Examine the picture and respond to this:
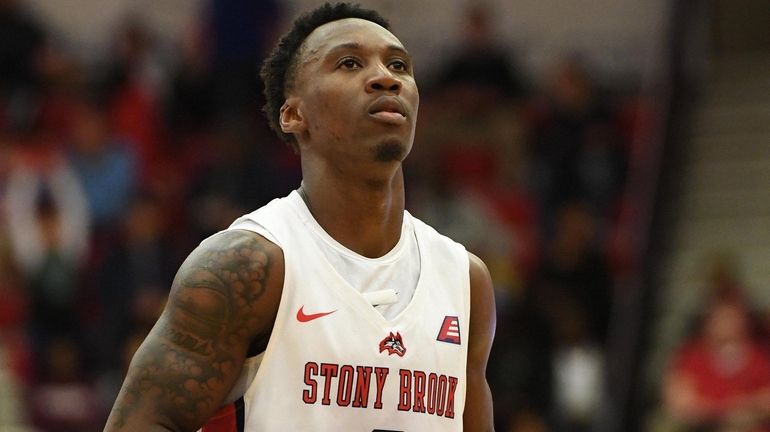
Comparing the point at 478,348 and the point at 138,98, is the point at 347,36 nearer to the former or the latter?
the point at 478,348

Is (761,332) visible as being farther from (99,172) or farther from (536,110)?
(99,172)

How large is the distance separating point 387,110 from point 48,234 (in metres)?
7.08

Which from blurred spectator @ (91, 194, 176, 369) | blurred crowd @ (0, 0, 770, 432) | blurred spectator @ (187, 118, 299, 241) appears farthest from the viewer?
blurred spectator @ (187, 118, 299, 241)

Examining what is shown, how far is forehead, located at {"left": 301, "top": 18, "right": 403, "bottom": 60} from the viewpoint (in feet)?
12.9

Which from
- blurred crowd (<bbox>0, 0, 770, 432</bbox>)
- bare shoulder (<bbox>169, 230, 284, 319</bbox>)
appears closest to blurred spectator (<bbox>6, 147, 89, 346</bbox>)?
blurred crowd (<bbox>0, 0, 770, 432</bbox>)

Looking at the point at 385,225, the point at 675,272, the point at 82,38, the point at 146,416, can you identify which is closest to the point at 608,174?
the point at 675,272

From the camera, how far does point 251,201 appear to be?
1042 cm

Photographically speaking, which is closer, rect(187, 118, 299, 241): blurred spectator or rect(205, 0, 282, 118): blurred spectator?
rect(187, 118, 299, 241): blurred spectator

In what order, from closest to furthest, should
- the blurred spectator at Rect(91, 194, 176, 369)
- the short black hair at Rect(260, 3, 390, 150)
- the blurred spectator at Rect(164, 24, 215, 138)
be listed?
the short black hair at Rect(260, 3, 390, 150) < the blurred spectator at Rect(91, 194, 176, 369) < the blurred spectator at Rect(164, 24, 215, 138)

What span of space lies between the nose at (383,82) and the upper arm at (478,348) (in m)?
0.66

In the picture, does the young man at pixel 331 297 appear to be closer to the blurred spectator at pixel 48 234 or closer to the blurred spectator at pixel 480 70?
the blurred spectator at pixel 48 234

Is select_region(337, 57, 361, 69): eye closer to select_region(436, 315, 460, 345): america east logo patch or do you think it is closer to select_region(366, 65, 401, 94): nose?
select_region(366, 65, 401, 94): nose

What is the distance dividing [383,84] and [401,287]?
582mm

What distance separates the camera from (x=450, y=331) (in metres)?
3.94
